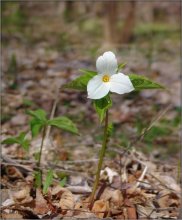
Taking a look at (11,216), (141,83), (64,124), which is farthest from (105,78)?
(11,216)

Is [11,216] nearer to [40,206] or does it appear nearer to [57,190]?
[40,206]

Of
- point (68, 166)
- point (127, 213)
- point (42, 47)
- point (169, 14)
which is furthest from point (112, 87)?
point (169, 14)

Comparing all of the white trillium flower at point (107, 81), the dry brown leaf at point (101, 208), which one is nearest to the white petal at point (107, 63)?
the white trillium flower at point (107, 81)

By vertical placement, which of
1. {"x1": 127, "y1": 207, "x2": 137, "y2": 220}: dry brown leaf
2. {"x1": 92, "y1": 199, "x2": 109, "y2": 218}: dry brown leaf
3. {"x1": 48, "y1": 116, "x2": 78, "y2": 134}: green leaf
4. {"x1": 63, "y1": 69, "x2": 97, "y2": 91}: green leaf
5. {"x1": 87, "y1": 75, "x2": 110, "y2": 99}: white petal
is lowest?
{"x1": 127, "y1": 207, "x2": 137, "y2": 220}: dry brown leaf

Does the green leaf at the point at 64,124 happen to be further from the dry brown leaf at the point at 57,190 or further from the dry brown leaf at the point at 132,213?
the dry brown leaf at the point at 132,213

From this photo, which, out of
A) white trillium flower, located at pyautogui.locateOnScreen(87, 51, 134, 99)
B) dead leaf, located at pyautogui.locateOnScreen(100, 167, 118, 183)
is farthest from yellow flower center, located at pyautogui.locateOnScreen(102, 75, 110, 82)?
dead leaf, located at pyautogui.locateOnScreen(100, 167, 118, 183)

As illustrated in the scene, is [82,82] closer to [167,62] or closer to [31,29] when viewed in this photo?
[167,62]

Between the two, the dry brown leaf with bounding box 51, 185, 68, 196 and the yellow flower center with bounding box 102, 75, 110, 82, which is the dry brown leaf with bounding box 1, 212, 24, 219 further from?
the yellow flower center with bounding box 102, 75, 110, 82
